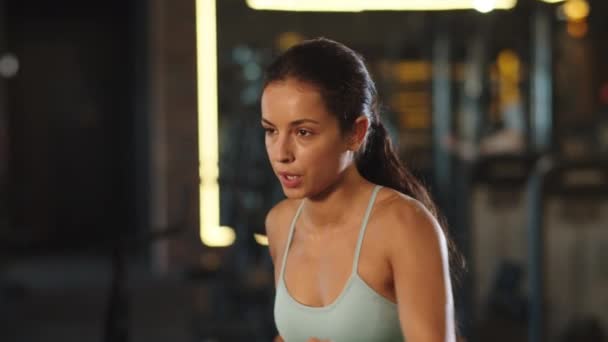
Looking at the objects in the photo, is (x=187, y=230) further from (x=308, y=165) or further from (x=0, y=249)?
(x=308, y=165)

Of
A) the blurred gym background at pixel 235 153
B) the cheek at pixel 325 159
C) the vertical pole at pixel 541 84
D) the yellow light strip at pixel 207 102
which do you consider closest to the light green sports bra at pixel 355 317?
the cheek at pixel 325 159

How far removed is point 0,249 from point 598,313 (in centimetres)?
332

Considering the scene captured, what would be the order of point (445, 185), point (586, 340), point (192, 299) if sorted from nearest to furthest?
point (586, 340), point (192, 299), point (445, 185)

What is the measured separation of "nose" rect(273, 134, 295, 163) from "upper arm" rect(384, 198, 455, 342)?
183mm

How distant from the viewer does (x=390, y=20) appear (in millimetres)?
7578

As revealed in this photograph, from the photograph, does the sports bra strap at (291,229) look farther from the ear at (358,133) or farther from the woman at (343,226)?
the ear at (358,133)

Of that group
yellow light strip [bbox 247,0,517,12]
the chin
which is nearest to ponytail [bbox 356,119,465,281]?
the chin

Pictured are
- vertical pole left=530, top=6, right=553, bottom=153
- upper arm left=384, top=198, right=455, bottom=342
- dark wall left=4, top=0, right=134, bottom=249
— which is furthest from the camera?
dark wall left=4, top=0, right=134, bottom=249

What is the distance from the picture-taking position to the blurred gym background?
4.68 metres

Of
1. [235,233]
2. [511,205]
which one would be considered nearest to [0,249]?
[235,233]

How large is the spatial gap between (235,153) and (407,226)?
17.0 feet

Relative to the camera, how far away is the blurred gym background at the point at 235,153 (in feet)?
15.3

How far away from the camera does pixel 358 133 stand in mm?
1431

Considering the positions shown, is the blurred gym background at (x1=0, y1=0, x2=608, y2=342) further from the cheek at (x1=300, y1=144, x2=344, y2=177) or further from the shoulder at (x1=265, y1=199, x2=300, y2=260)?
the cheek at (x1=300, y1=144, x2=344, y2=177)
